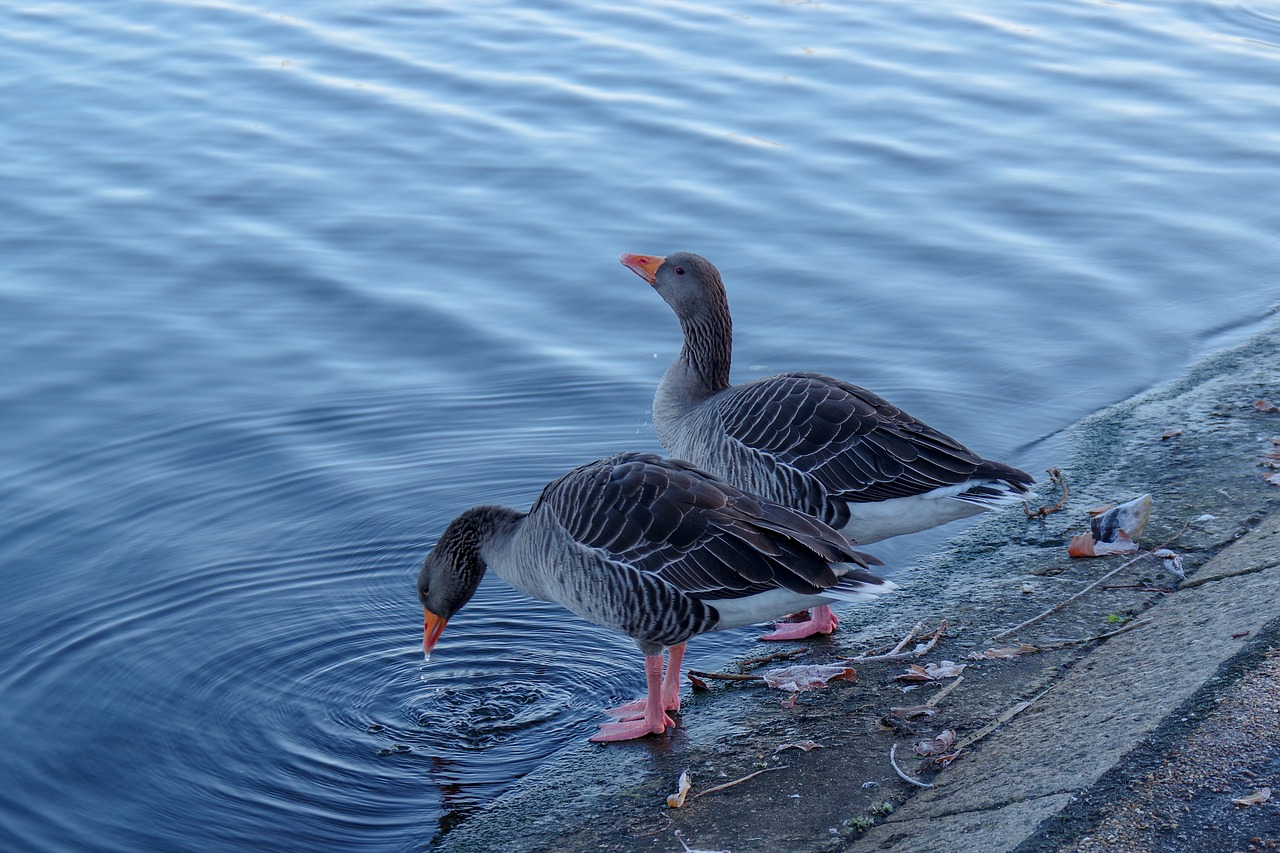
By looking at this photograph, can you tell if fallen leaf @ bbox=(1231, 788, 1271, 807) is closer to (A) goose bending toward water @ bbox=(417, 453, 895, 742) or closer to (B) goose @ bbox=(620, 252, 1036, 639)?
(A) goose bending toward water @ bbox=(417, 453, 895, 742)

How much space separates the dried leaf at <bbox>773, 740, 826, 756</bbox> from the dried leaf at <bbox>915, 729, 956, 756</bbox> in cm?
38

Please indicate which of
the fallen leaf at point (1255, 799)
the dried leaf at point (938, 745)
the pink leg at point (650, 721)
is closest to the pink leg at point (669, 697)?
the pink leg at point (650, 721)

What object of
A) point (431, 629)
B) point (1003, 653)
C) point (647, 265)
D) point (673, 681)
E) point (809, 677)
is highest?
point (647, 265)

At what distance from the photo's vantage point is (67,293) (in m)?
10.8

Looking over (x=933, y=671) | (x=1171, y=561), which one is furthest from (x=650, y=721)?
(x=1171, y=561)

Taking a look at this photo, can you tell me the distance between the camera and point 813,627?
6844 millimetres

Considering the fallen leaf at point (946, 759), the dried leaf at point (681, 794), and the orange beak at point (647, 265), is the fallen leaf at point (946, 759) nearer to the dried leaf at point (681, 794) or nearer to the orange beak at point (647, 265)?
the dried leaf at point (681, 794)

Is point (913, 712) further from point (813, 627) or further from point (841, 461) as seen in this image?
point (841, 461)

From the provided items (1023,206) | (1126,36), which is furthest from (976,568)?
(1126,36)

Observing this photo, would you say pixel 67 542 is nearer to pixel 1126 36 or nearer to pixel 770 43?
pixel 770 43

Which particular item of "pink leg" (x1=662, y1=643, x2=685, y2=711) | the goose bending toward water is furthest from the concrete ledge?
the goose bending toward water

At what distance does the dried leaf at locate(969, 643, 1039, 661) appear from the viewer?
6016mm

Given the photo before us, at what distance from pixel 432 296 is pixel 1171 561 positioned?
6229mm

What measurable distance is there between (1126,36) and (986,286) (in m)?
9.03
